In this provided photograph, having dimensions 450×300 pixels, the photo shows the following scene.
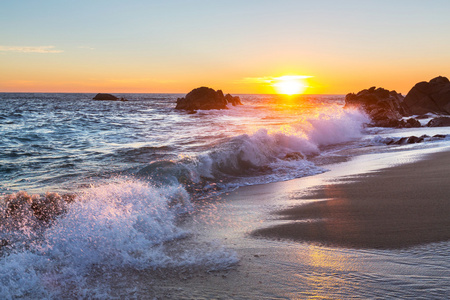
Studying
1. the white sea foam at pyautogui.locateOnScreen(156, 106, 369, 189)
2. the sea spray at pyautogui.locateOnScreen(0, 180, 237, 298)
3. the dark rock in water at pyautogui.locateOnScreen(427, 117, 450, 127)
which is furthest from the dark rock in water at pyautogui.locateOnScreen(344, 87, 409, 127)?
the sea spray at pyautogui.locateOnScreen(0, 180, 237, 298)

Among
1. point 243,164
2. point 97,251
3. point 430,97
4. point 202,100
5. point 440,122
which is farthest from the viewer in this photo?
point 202,100

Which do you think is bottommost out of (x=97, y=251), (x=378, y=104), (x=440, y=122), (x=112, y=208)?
(x=97, y=251)

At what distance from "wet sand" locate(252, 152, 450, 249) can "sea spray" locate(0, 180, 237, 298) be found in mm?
1018

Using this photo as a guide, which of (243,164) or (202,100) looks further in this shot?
(202,100)

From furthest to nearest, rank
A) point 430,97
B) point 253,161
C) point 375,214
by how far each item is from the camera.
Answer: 1. point 430,97
2. point 253,161
3. point 375,214

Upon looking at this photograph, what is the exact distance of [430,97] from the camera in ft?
110

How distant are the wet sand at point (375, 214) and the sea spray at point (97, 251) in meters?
1.02

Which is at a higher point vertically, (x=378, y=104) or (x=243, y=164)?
(x=378, y=104)

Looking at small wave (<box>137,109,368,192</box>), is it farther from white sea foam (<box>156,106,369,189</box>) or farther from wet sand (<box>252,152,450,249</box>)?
wet sand (<box>252,152,450,249</box>)

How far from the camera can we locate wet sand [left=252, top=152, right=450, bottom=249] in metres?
3.77

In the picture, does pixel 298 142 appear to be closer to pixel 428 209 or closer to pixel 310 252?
pixel 428 209

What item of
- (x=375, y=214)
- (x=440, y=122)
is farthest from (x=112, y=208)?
(x=440, y=122)

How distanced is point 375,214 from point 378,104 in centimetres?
2616

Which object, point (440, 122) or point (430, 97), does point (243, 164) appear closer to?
point (440, 122)
